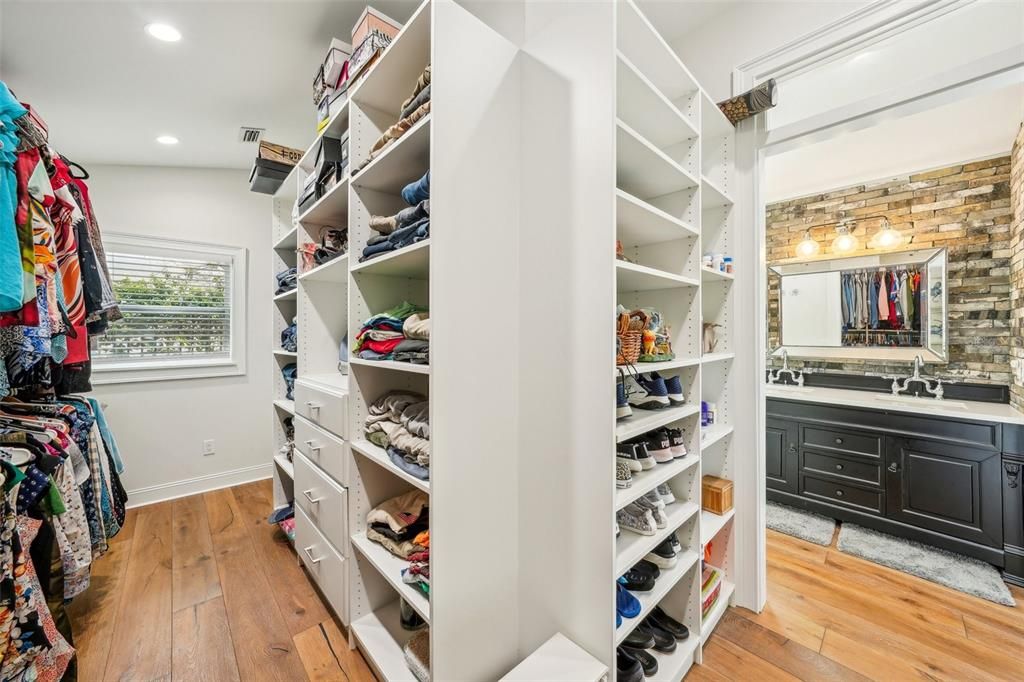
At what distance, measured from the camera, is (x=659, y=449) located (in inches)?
53.0

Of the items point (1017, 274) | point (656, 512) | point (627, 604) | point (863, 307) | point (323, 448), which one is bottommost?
point (627, 604)

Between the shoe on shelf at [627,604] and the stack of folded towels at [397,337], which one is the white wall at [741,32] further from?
the shoe on shelf at [627,604]

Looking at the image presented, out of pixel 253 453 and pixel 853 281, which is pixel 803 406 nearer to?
pixel 853 281

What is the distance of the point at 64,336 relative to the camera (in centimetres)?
137

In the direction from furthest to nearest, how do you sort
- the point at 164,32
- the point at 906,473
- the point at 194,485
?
the point at 194,485, the point at 906,473, the point at 164,32

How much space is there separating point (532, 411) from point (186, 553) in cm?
239

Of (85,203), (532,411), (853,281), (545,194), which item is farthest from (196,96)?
(853,281)

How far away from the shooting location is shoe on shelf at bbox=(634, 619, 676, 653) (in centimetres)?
138

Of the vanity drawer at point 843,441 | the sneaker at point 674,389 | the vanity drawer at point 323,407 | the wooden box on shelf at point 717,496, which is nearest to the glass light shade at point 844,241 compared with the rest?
the vanity drawer at point 843,441

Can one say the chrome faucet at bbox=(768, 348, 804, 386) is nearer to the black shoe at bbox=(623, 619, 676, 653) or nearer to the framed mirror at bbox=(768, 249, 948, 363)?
the framed mirror at bbox=(768, 249, 948, 363)

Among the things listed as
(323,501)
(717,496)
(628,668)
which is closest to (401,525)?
(323,501)

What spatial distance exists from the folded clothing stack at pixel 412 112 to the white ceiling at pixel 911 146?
5.76 feet

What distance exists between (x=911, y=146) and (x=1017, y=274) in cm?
92

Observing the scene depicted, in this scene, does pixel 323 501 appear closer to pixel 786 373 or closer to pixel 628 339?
pixel 628 339
